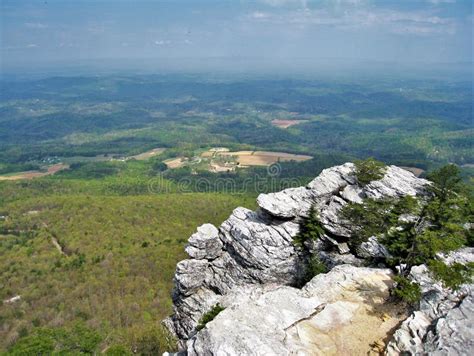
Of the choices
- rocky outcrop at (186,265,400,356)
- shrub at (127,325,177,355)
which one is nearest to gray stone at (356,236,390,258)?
rocky outcrop at (186,265,400,356)

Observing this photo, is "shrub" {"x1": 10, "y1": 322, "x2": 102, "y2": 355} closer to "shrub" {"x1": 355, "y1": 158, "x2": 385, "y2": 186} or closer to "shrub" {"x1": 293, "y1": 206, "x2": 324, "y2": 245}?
"shrub" {"x1": 293, "y1": 206, "x2": 324, "y2": 245}

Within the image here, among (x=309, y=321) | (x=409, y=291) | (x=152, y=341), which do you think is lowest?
(x=152, y=341)

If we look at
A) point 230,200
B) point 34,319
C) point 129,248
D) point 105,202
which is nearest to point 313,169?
point 230,200

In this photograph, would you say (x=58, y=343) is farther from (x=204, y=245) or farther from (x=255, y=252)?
(x=255, y=252)

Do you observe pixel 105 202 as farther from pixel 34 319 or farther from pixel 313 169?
pixel 313 169

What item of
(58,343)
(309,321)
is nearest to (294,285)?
(309,321)
